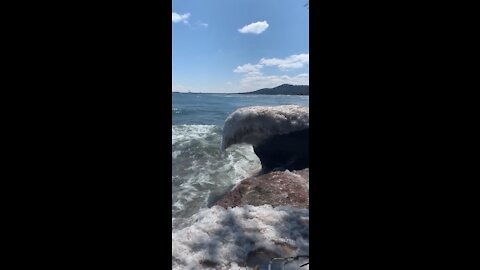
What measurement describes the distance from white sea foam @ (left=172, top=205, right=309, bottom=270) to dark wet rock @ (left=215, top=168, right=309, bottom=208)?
3.20 feet

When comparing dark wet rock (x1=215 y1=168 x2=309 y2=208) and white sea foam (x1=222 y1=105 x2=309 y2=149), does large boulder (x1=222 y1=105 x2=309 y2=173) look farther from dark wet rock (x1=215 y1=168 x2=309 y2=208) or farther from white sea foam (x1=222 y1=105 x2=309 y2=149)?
dark wet rock (x1=215 y1=168 x2=309 y2=208)

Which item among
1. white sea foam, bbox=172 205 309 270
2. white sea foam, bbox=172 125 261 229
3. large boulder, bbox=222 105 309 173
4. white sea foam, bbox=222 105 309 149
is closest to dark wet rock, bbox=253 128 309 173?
large boulder, bbox=222 105 309 173

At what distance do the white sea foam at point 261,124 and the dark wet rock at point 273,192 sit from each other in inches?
125

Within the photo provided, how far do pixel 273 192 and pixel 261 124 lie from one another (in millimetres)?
4133

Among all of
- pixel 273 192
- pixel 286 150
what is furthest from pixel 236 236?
pixel 286 150

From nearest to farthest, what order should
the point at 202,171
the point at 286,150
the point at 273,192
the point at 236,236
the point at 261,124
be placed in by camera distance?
the point at 236,236
the point at 273,192
the point at 261,124
the point at 202,171
the point at 286,150

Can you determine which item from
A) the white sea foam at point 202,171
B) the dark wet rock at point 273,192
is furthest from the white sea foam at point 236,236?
the white sea foam at point 202,171

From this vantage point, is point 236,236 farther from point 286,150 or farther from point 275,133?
point 286,150

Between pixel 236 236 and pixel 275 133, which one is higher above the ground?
pixel 275 133

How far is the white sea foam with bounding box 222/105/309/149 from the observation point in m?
8.43

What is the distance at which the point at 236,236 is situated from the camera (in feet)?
8.43
